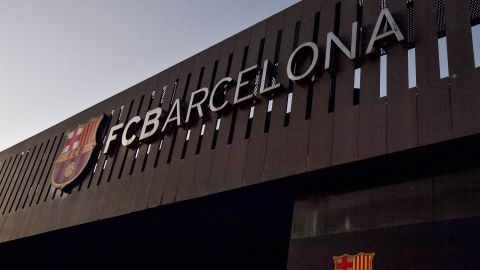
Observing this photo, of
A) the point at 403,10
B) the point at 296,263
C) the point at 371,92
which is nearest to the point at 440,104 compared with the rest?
the point at 371,92

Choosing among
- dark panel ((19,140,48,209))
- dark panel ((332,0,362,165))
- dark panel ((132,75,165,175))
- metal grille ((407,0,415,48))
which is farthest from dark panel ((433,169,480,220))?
dark panel ((19,140,48,209))

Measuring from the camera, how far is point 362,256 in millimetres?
7598

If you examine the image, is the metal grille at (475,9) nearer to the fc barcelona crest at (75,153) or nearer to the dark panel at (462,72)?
the dark panel at (462,72)

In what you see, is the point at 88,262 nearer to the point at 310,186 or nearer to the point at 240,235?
the point at 240,235

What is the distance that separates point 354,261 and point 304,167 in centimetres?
207

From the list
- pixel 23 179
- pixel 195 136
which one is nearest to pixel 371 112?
pixel 195 136

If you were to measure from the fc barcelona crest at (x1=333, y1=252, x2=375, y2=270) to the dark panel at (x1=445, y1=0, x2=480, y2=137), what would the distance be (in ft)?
7.96

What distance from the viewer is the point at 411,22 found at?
29.3 ft

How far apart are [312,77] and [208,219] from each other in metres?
4.80

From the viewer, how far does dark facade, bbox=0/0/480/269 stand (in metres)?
7.41

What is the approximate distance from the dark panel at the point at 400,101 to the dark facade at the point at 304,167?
2 centimetres

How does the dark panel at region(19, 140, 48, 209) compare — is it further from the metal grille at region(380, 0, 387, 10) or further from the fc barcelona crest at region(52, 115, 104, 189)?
the metal grille at region(380, 0, 387, 10)

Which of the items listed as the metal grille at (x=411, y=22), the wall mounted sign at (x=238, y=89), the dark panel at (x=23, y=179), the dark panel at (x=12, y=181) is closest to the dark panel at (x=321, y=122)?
the wall mounted sign at (x=238, y=89)

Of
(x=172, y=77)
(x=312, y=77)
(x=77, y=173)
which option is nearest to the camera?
(x=312, y=77)
